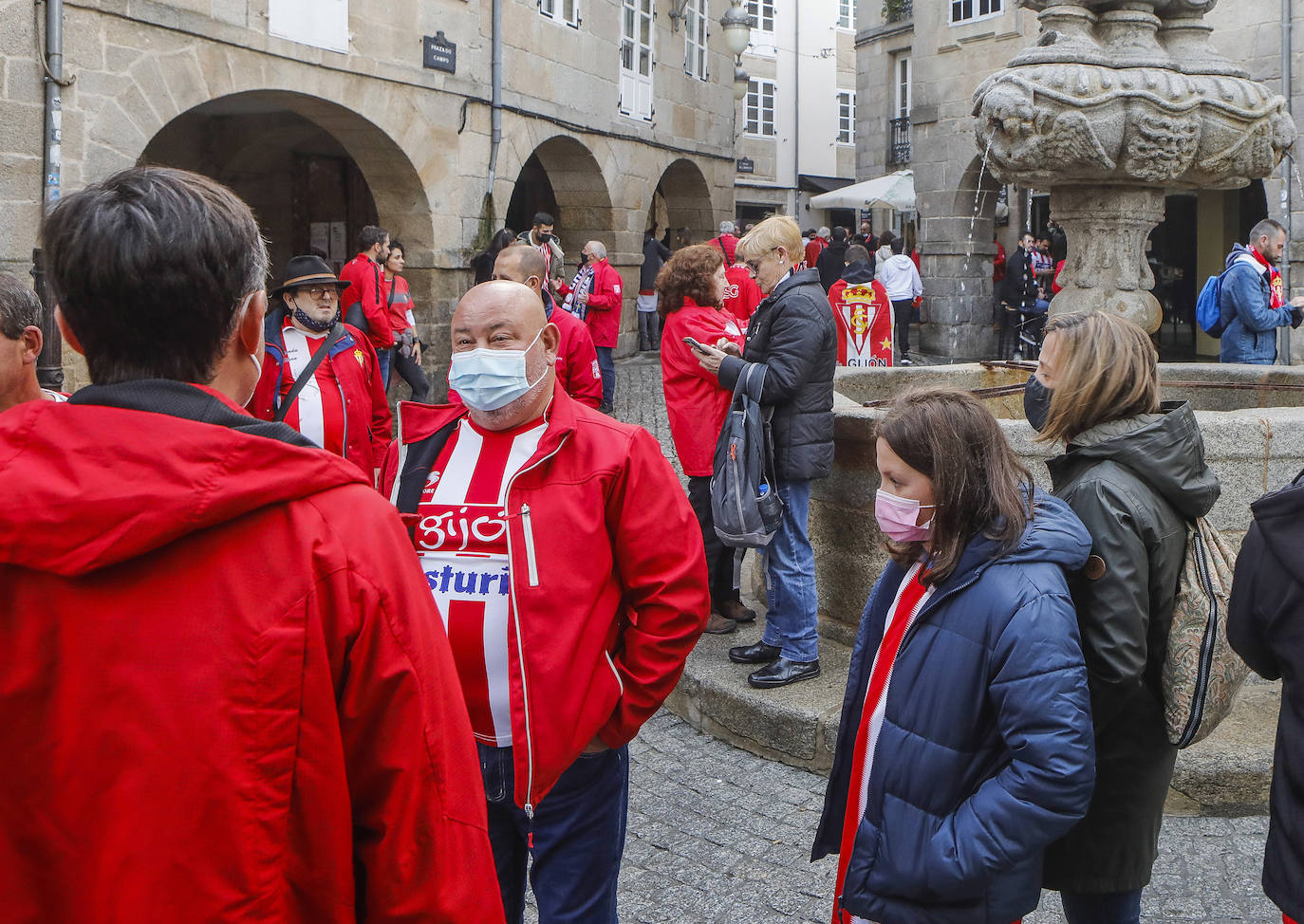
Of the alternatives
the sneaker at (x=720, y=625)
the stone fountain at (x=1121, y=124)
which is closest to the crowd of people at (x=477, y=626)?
the sneaker at (x=720, y=625)

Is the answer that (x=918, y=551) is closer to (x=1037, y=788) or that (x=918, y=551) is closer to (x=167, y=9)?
(x=1037, y=788)

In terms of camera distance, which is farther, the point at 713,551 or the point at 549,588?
the point at 713,551

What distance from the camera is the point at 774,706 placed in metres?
4.44

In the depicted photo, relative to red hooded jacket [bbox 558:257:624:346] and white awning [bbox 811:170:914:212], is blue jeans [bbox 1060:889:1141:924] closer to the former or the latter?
red hooded jacket [bbox 558:257:624:346]

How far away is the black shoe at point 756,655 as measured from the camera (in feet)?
16.0

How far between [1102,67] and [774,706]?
11.6ft

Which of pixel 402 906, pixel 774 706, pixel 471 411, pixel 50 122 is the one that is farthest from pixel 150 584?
pixel 50 122

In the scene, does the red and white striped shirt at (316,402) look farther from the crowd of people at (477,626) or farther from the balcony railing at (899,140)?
the balcony railing at (899,140)

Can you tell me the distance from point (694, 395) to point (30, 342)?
2891 mm

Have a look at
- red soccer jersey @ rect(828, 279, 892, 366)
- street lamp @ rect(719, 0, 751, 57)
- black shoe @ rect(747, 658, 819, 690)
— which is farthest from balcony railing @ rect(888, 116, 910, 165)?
black shoe @ rect(747, 658, 819, 690)

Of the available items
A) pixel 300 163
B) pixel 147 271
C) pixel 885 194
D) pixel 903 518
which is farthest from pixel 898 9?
pixel 147 271

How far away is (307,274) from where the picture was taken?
534 centimetres

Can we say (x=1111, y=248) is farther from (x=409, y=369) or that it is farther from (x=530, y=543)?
(x=409, y=369)

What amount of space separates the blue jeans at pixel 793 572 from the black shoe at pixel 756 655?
0.22 m
